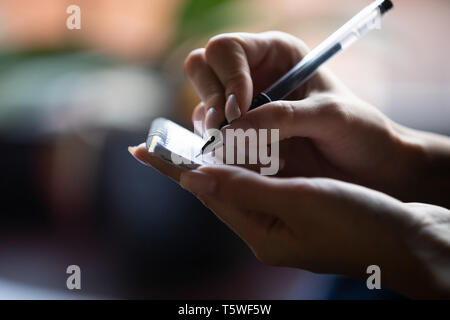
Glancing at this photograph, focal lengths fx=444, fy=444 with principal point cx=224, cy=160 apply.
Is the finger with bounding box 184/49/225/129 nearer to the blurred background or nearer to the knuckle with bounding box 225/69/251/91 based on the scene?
the knuckle with bounding box 225/69/251/91

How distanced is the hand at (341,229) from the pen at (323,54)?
0.16m

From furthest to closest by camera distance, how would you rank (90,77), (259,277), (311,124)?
(90,77) < (259,277) < (311,124)

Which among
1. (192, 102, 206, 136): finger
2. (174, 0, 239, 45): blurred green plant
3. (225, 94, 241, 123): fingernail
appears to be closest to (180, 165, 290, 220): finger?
(225, 94, 241, 123): fingernail

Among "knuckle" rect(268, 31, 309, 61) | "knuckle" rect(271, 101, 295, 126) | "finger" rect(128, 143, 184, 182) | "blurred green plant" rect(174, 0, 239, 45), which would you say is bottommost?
"finger" rect(128, 143, 184, 182)

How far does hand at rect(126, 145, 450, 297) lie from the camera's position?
1.05ft

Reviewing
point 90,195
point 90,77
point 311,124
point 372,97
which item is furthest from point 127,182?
point 372,97

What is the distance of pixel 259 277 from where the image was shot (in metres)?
0.74

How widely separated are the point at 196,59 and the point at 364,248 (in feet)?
1.05

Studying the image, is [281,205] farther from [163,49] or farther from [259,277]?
[163,49]

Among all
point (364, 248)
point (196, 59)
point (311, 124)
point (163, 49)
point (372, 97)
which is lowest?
point (364, 248)

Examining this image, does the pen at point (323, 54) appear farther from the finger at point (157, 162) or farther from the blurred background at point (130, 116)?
the blurred background at point (130, 116)

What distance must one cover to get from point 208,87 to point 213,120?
0.24 feet

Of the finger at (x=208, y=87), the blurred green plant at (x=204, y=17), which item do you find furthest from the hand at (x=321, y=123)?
the blurred green plant at (x=204, y=17)

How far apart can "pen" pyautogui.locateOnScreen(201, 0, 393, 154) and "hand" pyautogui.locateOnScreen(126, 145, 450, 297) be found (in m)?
0.16
